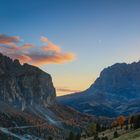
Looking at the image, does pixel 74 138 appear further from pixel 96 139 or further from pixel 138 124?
pixel 138 124

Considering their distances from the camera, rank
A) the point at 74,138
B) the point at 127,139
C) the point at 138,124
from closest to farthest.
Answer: the point at 127,139
the point at 138,124
the point at 74,138

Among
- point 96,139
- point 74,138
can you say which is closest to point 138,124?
point 96,139

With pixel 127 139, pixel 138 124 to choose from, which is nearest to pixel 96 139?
pixel 138 124

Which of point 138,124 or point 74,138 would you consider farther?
point 74,138

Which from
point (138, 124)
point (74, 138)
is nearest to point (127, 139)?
point (138, 124)

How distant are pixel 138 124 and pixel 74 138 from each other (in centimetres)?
4123

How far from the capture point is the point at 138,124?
150m

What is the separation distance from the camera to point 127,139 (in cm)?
10119

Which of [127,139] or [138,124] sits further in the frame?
[138,124]

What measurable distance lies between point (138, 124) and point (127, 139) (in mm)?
50832

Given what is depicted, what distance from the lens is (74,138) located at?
591ft

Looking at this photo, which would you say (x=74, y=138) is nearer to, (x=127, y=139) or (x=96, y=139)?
(x=96, y=139)

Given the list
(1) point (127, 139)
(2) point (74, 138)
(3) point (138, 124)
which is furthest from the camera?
(2) point (74, 138)

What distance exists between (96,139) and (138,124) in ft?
61.5
